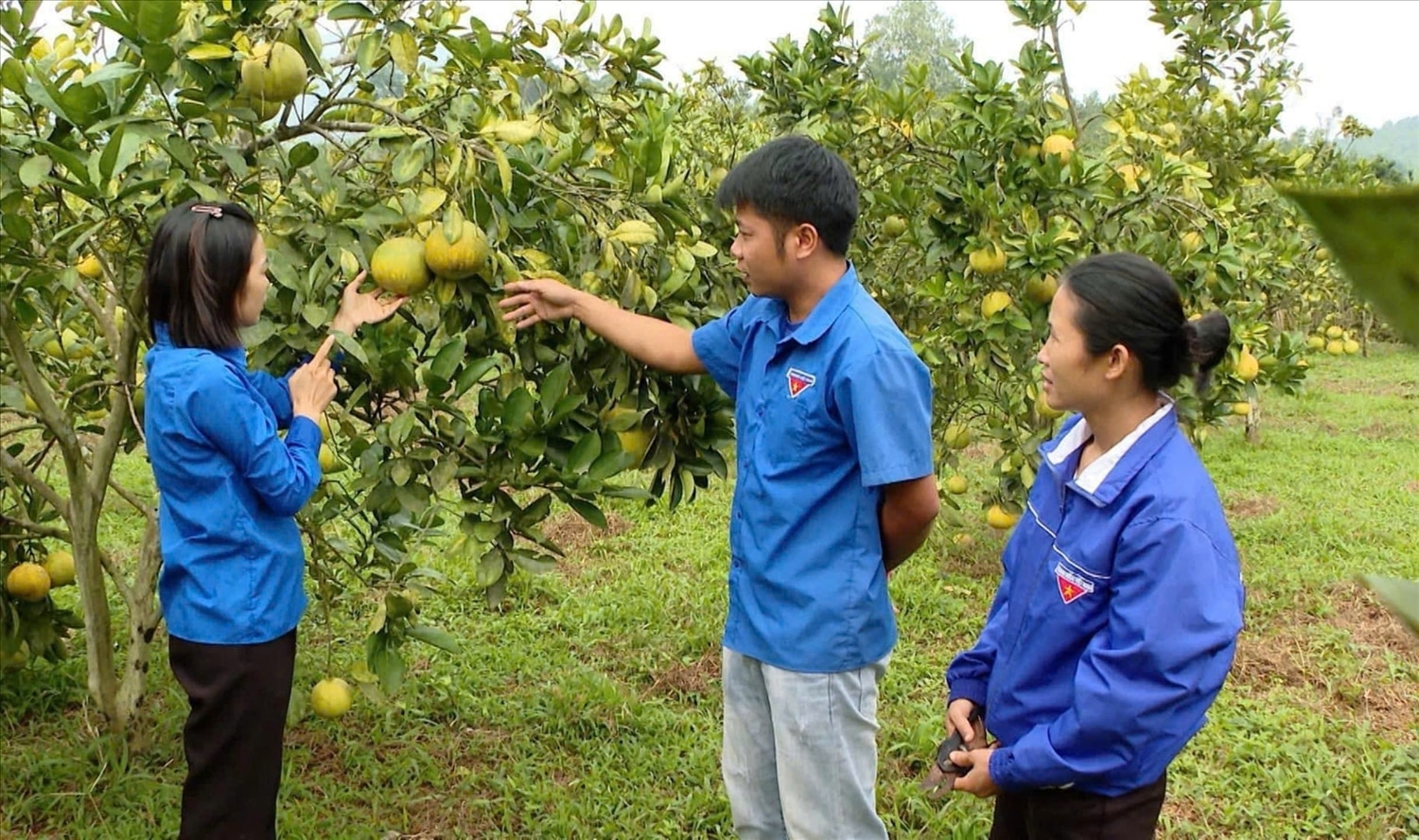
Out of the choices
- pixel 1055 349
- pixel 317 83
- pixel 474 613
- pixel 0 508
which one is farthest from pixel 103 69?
pixel 474 613

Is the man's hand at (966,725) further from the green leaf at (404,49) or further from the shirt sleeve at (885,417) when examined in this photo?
the green leaf at (404,49)

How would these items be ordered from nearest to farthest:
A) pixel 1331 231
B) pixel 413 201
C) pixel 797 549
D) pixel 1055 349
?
1. pixel 1331 231
2. pixel 1055 349
3. pixel 413 201
4. pixel 797 549

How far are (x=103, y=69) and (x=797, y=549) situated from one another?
1227 millimetres

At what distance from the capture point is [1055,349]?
5.17 ft

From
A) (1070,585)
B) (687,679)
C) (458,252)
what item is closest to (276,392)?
(458,252)

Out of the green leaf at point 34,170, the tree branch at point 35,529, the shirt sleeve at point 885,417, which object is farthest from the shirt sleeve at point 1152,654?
the tree branch at point 35,529

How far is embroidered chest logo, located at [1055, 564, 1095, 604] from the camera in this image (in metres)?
1.51

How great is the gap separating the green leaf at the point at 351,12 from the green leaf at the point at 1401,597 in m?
1.76

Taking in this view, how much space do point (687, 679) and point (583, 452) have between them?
5.71 ft

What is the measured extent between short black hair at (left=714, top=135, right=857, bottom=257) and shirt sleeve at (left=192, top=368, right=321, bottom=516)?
2.53ft

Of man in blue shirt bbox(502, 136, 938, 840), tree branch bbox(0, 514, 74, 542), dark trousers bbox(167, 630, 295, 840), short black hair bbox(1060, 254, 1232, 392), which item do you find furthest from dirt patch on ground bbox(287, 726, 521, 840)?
short black hair bbox(1060, 254, 1232, 392)

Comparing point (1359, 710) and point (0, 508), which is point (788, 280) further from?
point (1359, 710)

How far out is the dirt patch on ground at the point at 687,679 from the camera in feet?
11.2

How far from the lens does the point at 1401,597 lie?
0.70 ft
